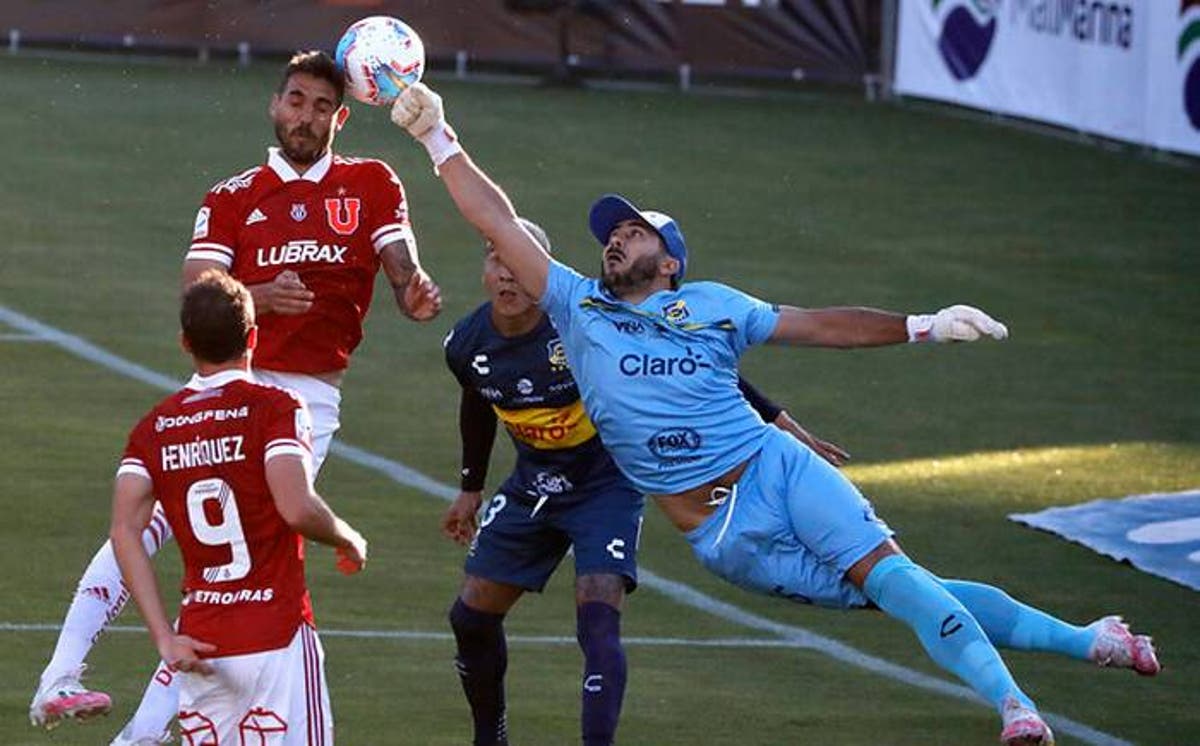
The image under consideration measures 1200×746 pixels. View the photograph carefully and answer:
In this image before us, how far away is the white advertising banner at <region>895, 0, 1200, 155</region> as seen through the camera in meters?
27.3

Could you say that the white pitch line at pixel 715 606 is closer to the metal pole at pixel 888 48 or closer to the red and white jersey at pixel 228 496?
the red and white jersey at pixel 228 496

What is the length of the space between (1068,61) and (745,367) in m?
11.8

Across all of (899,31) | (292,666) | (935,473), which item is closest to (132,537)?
(292,666)

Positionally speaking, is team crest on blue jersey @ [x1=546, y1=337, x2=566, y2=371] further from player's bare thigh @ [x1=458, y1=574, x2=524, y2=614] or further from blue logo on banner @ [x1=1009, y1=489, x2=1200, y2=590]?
blue logo on banner @ [x1=1009, y1=489, x2=1200, y2=590]

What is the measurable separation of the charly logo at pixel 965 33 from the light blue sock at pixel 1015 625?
21517 mm

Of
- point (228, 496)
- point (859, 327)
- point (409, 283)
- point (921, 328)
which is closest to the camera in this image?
point (228, 496)

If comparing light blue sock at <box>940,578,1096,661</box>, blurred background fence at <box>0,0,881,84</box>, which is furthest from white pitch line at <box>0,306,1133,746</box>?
blurred background fence at <box>0,0,881,84</box>

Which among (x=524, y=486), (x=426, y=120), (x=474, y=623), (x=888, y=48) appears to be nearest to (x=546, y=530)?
(x=524, y=486)

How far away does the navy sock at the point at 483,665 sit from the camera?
33.9 ft

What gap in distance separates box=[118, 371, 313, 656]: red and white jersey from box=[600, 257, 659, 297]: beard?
1.93m

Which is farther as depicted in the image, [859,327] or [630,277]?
[630,277]

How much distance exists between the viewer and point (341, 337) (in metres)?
10.6

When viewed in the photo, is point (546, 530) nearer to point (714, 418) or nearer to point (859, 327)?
point (714, 418)

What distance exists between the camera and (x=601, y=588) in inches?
393
